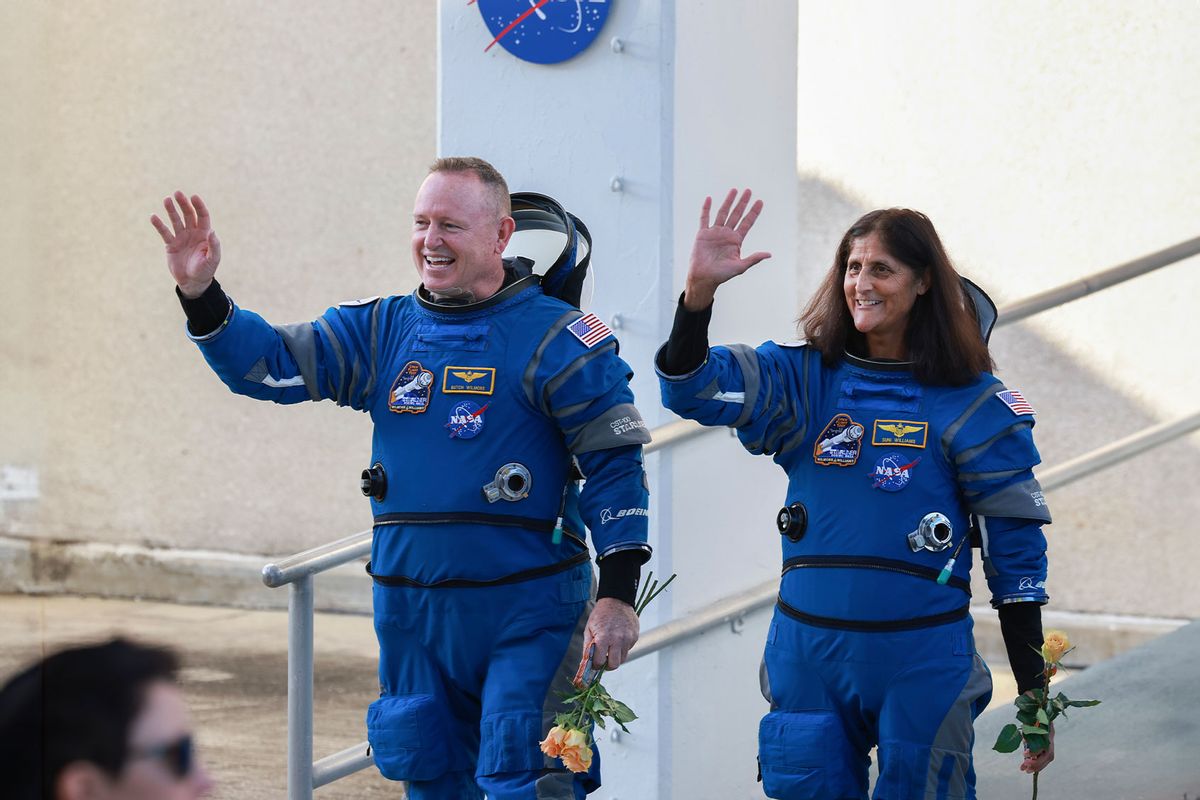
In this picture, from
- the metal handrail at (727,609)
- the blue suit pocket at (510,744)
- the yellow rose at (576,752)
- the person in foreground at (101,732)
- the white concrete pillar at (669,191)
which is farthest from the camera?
the white concrete pillar at (669,191)

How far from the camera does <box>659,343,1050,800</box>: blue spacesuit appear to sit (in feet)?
9.96

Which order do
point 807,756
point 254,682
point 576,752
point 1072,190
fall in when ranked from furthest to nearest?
point 254,682
point 1072,190
point 807,756
point 576,752

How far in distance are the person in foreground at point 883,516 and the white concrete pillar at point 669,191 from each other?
0.85 meters

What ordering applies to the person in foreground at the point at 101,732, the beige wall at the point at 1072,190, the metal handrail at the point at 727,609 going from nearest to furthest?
the person in foreground at the point at 101,732 → the metal handrail at the point at 727,609 → the beige wall at the point at 1072,190

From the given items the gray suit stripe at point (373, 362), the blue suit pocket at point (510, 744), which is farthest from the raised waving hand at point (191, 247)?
the blue suit pocket at point (510, 744)

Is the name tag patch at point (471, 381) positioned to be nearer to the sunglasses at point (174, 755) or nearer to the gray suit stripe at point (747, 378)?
the gray suit stripe at point (747, 378)

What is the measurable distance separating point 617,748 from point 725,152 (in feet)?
4.98

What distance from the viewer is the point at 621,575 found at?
3.05m

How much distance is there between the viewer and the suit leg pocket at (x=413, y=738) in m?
3.03

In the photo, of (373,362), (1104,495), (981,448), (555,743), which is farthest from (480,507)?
(1104,495)

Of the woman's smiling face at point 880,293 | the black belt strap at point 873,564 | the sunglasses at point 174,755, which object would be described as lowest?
the black belt strap at point 873,564

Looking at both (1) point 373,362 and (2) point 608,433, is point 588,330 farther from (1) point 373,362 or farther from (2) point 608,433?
(1) point 373,362

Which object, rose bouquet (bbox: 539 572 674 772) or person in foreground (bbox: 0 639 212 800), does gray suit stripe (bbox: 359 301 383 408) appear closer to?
rose bouquet (bbox: 539 572 674 772)

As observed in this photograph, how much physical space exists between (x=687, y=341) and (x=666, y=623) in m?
1.21
